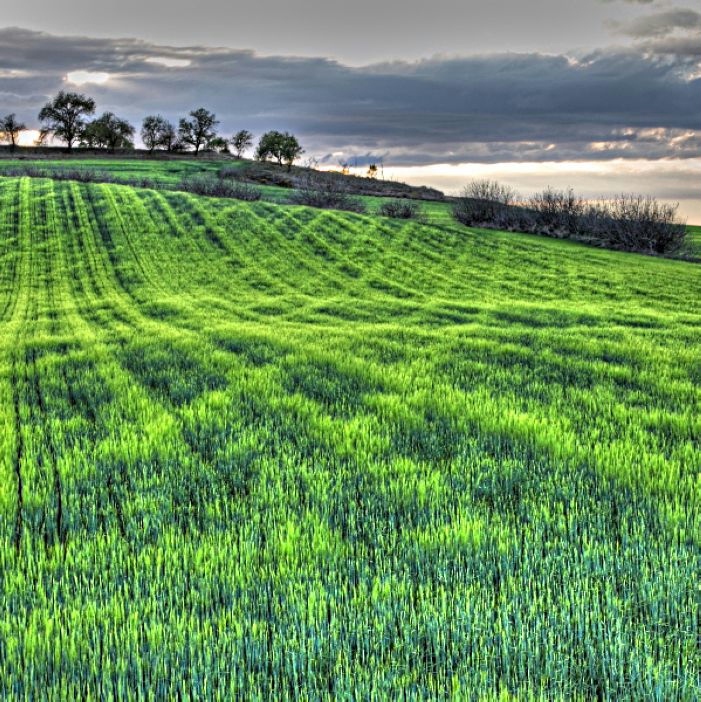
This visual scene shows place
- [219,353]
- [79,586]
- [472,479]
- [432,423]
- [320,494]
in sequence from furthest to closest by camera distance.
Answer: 1. [219,353]
2. [432,423]
3. [472,479]
4. [320,494]
5. [79,586]

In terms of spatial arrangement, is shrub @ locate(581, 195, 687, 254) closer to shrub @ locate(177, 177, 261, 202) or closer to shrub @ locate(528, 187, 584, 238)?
shrub @ locate(528, 187, 584, 238)

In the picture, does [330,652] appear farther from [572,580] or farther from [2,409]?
[2,409]

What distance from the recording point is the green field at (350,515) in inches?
126

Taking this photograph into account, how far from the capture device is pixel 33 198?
125ft

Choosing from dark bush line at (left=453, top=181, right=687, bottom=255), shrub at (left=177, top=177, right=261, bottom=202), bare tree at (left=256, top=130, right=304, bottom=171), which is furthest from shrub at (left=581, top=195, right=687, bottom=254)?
bare tree at (left=256, top=130, right=304, bottom=171)

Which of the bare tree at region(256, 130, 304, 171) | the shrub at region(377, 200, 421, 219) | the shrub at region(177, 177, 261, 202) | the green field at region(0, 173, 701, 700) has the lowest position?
the green field at region(0, 173, 701, 700)

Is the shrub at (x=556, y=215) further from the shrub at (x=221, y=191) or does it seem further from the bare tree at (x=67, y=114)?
the bare tree at (x=67, y=114)

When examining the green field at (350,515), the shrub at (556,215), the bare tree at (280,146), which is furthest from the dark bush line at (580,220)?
the bare tree at (280,146)

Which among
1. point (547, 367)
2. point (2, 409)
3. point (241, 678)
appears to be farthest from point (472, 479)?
point (2, 409)

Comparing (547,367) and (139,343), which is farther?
(139,343)

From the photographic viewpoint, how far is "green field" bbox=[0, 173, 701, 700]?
126 inches

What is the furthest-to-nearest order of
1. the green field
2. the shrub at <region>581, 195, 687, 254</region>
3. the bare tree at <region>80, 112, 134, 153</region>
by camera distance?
1. the bare tree at <region>80, 112, 134, 153</region>
2. the shrub at <region>581, 195, 687, 254</region>
3. the green field

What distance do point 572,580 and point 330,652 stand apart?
168 centimetres

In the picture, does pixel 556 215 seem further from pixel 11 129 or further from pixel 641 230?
pixel 11 129
